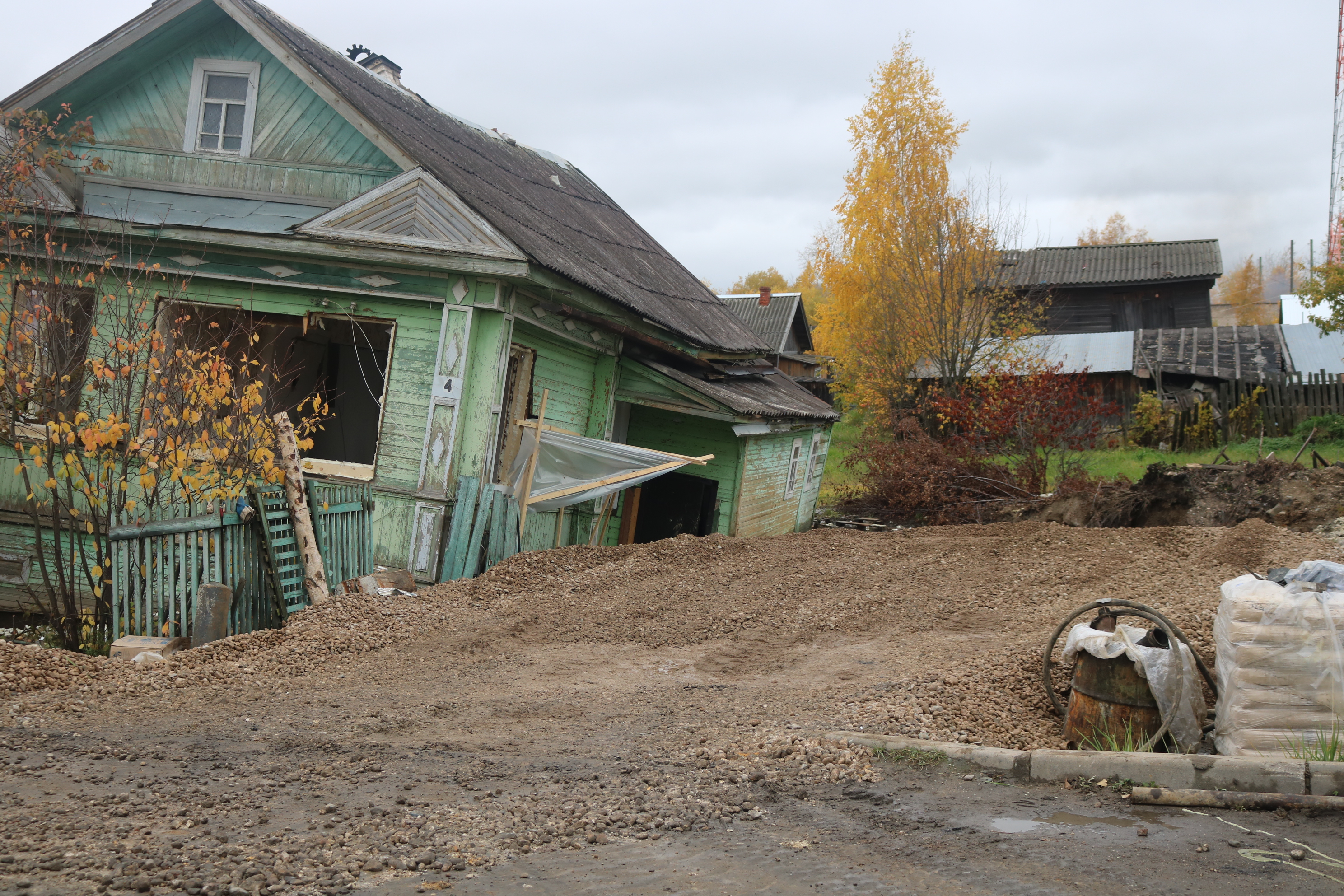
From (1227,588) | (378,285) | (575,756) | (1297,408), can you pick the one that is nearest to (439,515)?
(378,285)

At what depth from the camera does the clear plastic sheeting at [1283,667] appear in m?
4.28

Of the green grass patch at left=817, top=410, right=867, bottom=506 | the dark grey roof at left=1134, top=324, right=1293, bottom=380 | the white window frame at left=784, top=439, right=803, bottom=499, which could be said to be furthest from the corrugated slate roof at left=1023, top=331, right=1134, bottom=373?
the white window frame at left=784, top=439, right=803, bottom=499

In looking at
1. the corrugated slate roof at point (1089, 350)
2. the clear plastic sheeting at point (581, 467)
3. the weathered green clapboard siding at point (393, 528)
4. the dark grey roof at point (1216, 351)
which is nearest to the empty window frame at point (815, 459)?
the corrugated slate roof at point (1089, 350)

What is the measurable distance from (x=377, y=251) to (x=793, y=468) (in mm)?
9796

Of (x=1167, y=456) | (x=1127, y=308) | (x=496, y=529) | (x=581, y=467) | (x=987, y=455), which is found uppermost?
Result: (x=1127, y=308)

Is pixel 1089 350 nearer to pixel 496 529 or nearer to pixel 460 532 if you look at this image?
pixel 496 529

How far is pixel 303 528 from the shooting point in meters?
8.10

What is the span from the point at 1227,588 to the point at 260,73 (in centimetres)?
1107

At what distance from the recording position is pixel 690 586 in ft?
30.4

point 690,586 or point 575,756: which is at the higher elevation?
point 690,586

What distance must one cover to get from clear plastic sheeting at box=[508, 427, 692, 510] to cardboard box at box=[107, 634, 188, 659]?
4.31 meters

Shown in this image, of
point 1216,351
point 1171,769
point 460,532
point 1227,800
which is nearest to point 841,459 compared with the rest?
point 1216,351

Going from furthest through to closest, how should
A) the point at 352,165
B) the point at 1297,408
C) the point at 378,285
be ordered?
the point at 1297,408, the point at 352,165, the point at 378,285

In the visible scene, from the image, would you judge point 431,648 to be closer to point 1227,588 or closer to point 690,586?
point 690,586
